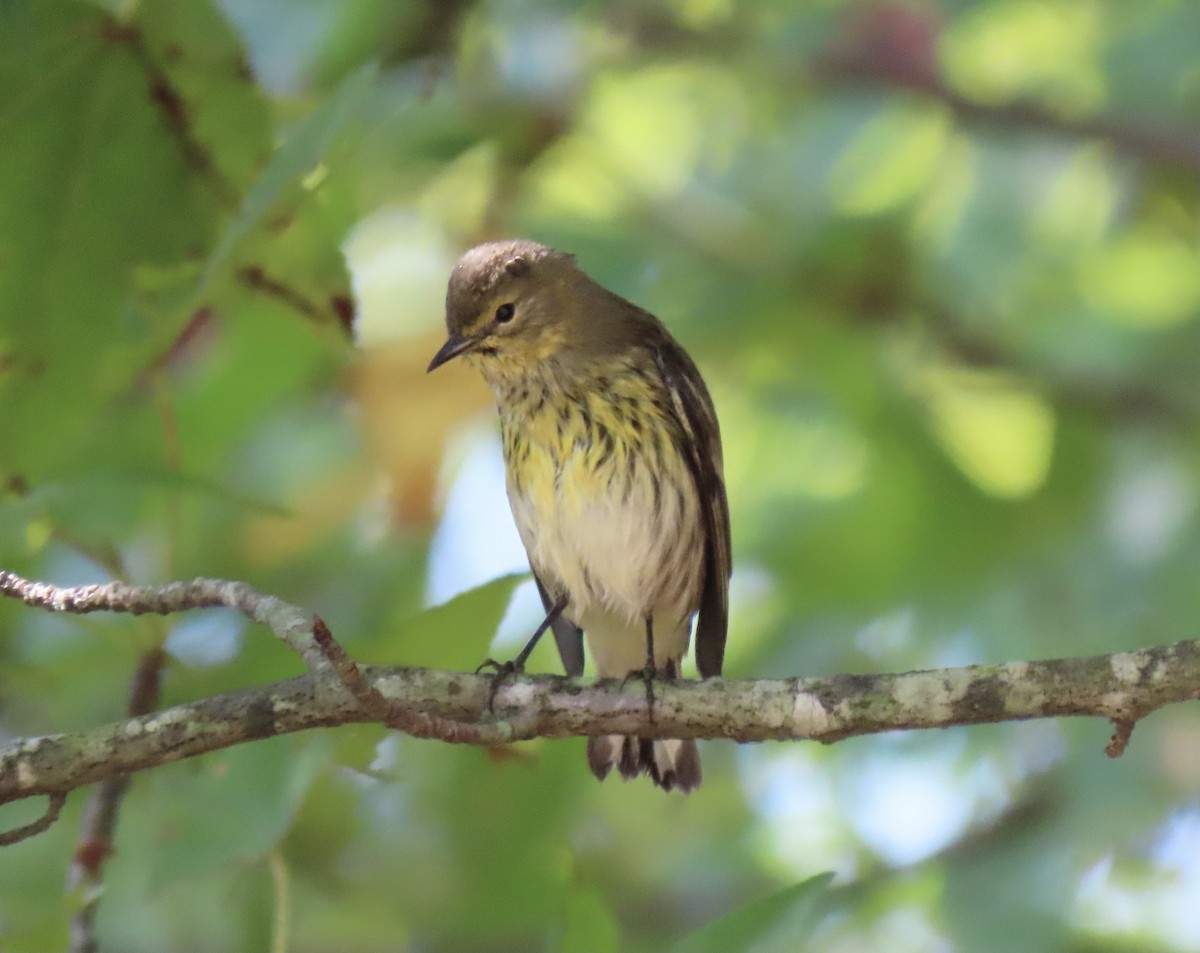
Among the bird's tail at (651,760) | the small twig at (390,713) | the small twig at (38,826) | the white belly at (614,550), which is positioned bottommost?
the small twig at (38,826)

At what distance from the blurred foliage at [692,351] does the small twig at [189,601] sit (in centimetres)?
20

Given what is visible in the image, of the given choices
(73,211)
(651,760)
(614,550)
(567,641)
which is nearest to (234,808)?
(73,211)

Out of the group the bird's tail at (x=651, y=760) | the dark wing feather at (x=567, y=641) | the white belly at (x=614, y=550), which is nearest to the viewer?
the bird's tail at (x=651, y=760)

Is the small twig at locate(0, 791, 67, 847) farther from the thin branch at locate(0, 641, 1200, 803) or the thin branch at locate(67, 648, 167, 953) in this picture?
the thin branch at locate(67, 648, 167, 953)

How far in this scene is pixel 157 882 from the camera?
3.52 m

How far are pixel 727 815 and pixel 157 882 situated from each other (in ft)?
11.4

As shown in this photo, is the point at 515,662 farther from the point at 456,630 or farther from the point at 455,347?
the point at 455,347

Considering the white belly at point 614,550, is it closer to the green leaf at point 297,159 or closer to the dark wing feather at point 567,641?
the dark wing feather at point 567,641

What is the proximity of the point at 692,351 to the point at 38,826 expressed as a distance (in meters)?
3.87

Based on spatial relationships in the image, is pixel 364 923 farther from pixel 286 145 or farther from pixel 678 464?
pixel 286 145

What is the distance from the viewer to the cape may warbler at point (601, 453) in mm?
5062

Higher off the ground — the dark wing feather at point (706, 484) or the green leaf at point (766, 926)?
the dark wing feather at point (706, 484)

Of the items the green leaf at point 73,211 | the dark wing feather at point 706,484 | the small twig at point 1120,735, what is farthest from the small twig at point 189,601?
the dark wing feather at point 706,484

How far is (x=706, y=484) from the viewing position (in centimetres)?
524
